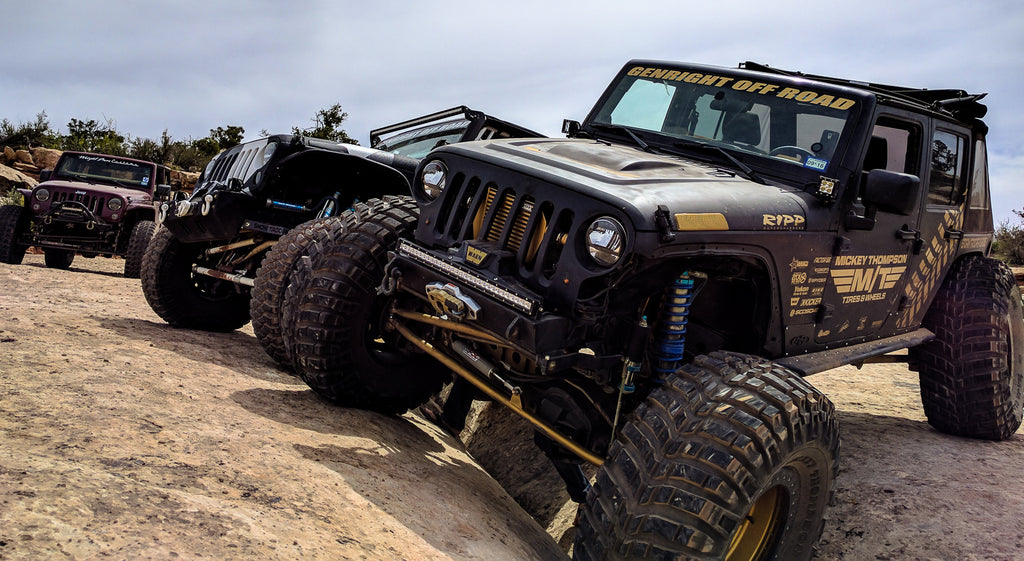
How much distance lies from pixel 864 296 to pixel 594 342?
1.99 metres

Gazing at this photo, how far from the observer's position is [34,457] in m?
2.71

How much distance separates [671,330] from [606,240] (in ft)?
2.20

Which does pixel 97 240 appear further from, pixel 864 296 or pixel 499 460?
pixel 864 296

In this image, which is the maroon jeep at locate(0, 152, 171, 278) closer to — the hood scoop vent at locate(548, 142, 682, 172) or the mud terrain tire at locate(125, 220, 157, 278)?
the mud terrain tire at locate(125, 220, 157, 278)

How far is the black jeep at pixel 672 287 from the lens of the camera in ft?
9.34

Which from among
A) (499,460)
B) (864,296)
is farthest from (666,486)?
(499,460)

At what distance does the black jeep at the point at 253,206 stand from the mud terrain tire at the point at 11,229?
5.73m

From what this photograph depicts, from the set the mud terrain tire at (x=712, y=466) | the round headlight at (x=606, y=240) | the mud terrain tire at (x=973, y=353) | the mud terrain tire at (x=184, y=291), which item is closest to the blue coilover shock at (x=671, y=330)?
the mud terrain tire at (x=712, y=466)

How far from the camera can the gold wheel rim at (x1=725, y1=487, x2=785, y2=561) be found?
126 inches

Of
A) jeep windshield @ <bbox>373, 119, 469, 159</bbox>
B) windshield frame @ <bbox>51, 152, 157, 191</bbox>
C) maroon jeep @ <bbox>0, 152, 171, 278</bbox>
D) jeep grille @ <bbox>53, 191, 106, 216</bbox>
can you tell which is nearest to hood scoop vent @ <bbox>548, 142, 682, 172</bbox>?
jeep windshield @ <bbox>373, 119, 469, 159</bbox>

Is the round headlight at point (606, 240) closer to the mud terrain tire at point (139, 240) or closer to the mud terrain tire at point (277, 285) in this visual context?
the mud terrain tire at point (277, 285)

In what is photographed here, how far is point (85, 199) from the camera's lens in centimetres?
1169

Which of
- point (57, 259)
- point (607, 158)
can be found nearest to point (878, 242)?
point (607, 158)

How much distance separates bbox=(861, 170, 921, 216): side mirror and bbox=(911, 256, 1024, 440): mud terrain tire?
2.07 meters
